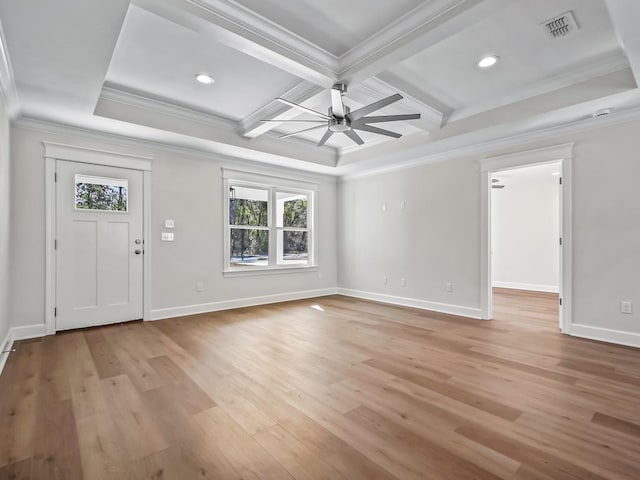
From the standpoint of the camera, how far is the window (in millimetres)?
5418

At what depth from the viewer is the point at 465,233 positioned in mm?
4820

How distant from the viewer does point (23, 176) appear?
3.67 m

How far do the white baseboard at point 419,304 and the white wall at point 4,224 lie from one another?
5.01 m

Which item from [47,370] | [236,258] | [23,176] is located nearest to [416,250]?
[236,258]

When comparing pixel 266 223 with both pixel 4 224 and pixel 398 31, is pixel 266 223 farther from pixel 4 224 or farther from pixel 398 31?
pixel 398 31

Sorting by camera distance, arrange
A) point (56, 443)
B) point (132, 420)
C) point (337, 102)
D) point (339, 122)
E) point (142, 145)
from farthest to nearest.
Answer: point (142, 145) → point (339, 122) → point (337, 102) → point (132, 420) → point (56, 443)

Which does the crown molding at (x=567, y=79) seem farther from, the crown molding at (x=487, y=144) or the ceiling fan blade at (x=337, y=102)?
the ceiling fan blade at (x=337, y=102)

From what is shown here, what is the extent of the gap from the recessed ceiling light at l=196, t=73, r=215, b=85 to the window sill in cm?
283

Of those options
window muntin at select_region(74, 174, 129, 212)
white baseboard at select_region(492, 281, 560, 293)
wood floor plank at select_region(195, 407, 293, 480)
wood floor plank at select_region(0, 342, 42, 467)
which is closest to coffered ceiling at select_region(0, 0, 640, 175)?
window muntin at select_region(74, 174, 129, 212)

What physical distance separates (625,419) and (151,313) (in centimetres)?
489

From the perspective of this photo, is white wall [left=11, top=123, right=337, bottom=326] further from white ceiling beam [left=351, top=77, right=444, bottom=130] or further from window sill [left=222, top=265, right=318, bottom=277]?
white ceiling beam [left=351, top=77, right=444, bottom=130]

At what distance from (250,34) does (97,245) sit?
3280 mm

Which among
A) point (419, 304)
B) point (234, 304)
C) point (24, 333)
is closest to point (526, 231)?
point (419, 304)

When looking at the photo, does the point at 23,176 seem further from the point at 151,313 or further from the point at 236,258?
the point at 236,258
